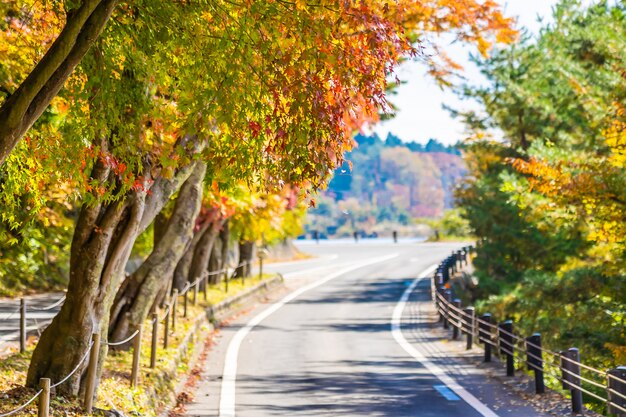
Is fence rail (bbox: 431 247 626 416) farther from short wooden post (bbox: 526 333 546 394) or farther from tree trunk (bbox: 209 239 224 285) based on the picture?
tree trunk (bbox: 209 239 224 285)

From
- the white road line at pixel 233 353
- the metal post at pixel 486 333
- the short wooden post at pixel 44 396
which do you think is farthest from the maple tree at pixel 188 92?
the metal post at pixel 486 333

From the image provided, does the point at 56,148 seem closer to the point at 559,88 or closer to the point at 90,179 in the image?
the point at 90,179

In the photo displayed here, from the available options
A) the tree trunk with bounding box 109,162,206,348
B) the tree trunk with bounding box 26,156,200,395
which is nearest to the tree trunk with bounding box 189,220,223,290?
the tree trunk with bounding box 109,162,206,348

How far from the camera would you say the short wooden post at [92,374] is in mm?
10555

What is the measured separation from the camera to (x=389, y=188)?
138500mm

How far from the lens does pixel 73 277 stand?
1122cm

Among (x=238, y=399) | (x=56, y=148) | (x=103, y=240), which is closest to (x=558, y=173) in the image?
→ (x=238, y=399)

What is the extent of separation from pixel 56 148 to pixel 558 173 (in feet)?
37.7

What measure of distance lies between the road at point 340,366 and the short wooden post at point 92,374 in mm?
2285

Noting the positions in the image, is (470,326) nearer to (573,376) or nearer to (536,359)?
(536,359)

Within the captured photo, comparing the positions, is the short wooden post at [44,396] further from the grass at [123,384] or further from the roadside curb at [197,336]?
the roadside curb at [197,336]

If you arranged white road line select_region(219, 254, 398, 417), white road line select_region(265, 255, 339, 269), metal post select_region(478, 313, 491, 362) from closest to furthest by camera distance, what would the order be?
white road line select_region(219, 254, 398, 417), metal post select_region(478, 313, 491, 362), white road line select_region(265, 255, 339, 269)

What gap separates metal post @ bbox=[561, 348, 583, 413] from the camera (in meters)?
12.2

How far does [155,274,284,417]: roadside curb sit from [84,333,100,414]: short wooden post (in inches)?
66.2
